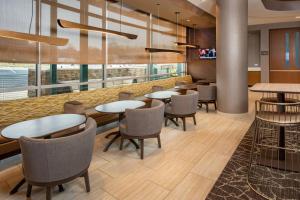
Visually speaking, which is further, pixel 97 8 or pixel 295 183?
pixel 97 8

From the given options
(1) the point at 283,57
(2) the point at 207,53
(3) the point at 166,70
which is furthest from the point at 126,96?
(1) the point at 283,57

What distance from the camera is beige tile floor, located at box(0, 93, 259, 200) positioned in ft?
8.18

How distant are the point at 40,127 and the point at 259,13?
8.83 m

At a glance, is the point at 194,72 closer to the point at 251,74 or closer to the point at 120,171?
the point at 251,74

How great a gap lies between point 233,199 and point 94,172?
1795mm

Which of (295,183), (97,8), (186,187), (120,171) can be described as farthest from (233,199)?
(97,8)

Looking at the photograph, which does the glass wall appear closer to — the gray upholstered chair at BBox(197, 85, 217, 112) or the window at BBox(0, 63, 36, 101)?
the window at BBox(0, 63, 36, 101)

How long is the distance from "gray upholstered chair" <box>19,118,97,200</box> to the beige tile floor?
1.31 ft

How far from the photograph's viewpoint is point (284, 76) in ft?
34.6

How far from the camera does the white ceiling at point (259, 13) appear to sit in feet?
22.6

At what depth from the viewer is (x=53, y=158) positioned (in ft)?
6.82

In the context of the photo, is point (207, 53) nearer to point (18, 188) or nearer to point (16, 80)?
point (16, 80)

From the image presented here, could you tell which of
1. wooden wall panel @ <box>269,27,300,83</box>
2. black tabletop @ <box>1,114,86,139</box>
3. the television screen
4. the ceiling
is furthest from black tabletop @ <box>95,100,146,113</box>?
wooden wall panel @ <box>269,27,300,83</box>

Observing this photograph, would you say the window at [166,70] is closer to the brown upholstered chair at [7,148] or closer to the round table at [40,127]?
the round table at [40,127]
